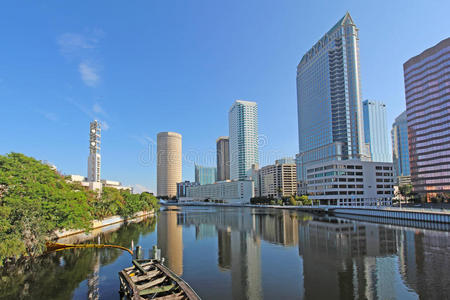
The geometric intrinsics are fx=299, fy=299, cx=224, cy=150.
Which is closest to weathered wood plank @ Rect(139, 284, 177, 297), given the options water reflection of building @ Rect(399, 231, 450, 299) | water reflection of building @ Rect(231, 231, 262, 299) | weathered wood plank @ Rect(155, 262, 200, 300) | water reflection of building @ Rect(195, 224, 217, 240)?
weathered wood plank @ Rect(155, 262, 200, 300)

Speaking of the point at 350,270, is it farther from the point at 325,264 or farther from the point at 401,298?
the point at 401,298

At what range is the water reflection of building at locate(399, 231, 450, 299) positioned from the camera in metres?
31.3

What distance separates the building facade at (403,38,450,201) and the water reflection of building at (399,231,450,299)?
12106cm

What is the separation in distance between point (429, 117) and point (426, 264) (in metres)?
Result: 161

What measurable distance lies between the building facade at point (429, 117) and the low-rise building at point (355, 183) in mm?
17746

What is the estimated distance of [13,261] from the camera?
1700 inches

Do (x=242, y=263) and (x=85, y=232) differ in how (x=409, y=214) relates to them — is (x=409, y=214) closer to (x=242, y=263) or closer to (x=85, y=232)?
(x=242, y=263)

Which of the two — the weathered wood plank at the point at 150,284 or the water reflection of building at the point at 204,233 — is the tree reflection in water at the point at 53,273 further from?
the water reflection of building at the point at 204,233

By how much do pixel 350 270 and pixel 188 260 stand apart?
23.5 m

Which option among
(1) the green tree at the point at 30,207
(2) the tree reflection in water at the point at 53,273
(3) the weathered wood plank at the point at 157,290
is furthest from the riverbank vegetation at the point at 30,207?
(3) the weathered wood plank at the point at 157,290

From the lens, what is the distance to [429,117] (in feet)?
560

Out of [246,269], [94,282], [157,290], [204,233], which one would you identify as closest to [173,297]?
[157,290]

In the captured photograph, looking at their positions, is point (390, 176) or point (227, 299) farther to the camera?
point (390, 176)

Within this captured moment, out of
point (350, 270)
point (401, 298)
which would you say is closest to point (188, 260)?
point (350, 270)
